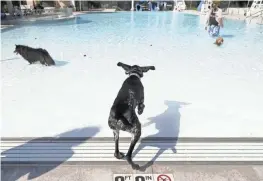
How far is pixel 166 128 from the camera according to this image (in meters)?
4.56

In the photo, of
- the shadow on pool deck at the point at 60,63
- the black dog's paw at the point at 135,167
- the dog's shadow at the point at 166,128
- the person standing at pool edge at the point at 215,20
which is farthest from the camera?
the person standing at pool edge at the point at 215,20

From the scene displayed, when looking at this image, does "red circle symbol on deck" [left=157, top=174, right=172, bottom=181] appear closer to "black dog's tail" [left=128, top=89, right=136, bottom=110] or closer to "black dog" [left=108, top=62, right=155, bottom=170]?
"black dog" [left=108, top=62, right=155, bottom=170]

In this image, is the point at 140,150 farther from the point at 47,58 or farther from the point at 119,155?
the point at 47,58

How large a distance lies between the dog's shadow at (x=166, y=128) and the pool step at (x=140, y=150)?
0.02m

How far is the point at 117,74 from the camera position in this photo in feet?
25.8

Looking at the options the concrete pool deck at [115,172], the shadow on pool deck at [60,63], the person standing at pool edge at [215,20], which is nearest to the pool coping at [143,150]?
the concrete pool deck at [115,172]

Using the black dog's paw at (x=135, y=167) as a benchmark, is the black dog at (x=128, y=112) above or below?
above

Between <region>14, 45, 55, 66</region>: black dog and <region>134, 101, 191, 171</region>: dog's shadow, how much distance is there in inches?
197

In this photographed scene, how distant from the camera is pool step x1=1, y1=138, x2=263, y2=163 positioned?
3.48 metres

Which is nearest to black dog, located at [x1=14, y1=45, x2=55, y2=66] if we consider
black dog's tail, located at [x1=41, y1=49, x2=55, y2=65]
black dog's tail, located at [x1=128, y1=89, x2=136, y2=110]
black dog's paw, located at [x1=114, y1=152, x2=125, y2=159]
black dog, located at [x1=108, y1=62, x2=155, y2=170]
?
black dog's tail, located at [x1=41, y1=49, x2=55, y2=65]

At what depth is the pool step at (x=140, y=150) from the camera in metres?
3.48

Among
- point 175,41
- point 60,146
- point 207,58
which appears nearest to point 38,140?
point 60,146

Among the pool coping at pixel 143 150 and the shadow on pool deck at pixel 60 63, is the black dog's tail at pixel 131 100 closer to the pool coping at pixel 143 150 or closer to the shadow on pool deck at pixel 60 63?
the pool coping at pixel 143 150

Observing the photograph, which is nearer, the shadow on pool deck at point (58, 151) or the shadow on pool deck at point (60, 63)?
the shadow on pool deck at point (58, 151)
